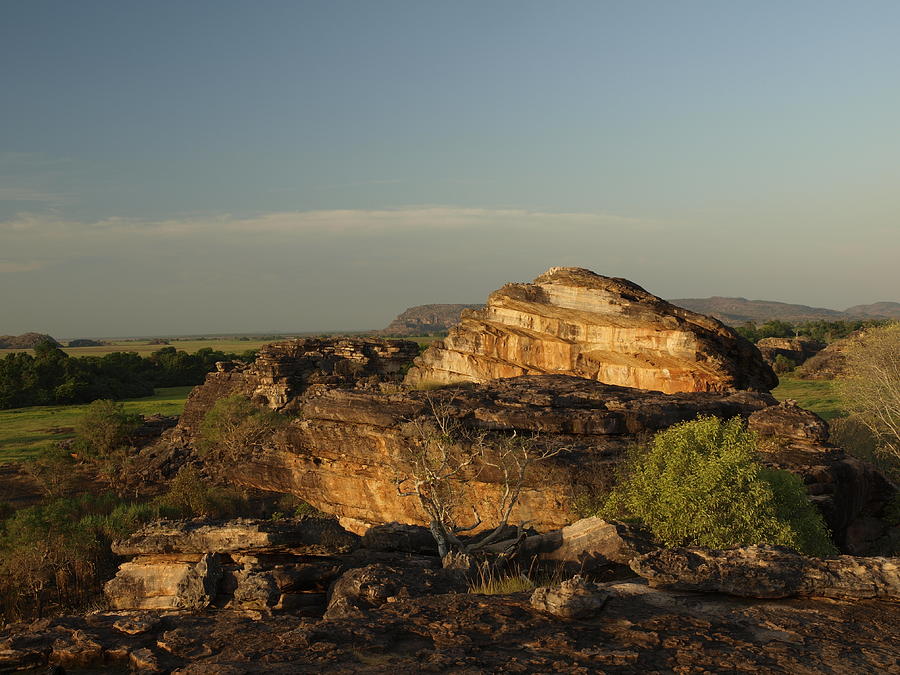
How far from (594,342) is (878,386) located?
1934cm

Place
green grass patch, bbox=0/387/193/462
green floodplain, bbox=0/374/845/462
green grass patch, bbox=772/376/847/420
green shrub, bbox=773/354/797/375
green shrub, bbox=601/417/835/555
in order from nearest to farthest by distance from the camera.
→ green shrub, bbox=601/417/835/555 → green grass patch, bbox=0/387/193/462 → green floodplain, bbox=0/374/845/462 → green grass patch, bbox=772/376/847/420 → green shrub, bbox=773/354/797/375

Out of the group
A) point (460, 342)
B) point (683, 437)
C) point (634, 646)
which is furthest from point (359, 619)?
point (460, 342)

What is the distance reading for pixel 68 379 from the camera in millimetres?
91312

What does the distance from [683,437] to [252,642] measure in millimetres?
13284

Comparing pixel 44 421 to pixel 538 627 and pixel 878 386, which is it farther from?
pixel 878 386

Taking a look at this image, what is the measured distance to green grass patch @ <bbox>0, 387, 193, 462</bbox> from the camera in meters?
57.4

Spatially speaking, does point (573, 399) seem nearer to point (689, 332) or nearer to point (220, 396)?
point (689, 332)

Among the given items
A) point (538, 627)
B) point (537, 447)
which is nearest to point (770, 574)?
point (538, 627)

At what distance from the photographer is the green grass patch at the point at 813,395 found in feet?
196

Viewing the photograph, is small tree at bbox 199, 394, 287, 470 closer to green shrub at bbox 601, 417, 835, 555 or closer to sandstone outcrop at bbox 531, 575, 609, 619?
green shrub at bbox 601, 417, 835, 555

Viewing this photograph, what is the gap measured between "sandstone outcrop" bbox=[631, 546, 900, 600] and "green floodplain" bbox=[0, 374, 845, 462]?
158 ft

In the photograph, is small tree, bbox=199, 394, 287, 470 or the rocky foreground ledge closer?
the rocky foreground ledge

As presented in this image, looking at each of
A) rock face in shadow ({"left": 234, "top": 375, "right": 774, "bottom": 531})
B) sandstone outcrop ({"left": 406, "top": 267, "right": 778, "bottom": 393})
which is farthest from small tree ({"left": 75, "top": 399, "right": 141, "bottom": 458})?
rock face in shadow ({"left": 234, "top": 375, "right": 774, "bottom": 531})

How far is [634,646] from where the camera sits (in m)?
8.29
